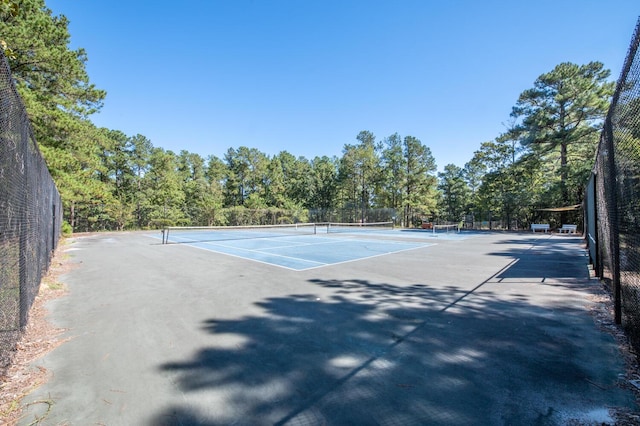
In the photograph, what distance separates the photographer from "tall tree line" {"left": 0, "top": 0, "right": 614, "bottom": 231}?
41.9 feet

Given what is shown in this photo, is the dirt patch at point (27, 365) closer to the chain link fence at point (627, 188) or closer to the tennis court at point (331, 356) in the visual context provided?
the tennis court at point (331, 356)

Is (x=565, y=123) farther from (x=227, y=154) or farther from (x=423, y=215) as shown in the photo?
(x=227, y=154)

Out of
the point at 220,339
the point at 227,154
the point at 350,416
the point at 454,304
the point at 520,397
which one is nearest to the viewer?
the point at 350,416

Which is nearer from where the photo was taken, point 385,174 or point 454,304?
point 454,304

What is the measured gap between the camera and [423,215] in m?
40.0

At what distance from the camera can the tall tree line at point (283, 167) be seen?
12.8 meters

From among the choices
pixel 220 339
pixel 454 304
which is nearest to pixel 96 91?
pixel 220 339

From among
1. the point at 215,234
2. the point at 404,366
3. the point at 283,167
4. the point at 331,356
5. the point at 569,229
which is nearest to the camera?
the point at 404,366

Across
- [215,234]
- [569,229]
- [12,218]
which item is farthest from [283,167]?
[12,218]

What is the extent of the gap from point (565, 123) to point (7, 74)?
3568 centimetres

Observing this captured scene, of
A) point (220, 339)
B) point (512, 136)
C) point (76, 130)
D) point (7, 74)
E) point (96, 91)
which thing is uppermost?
point (512, 136)

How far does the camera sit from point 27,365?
2.90 m

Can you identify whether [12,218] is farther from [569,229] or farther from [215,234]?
[569,229]

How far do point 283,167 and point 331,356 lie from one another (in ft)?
167
